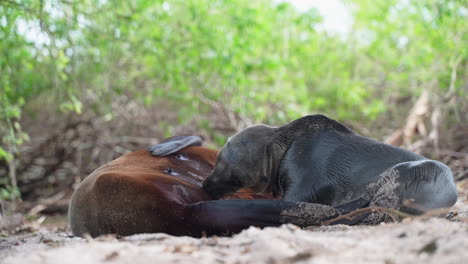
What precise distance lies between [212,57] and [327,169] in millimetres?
4147

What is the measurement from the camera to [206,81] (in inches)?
301

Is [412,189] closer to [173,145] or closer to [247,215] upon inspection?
[247,215]

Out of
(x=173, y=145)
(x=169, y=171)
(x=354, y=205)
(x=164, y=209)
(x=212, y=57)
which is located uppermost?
(x=212, y=57)

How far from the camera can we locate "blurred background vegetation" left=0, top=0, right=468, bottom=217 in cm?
684

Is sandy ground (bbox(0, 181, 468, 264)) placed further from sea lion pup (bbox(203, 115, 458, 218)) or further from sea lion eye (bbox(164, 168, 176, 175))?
sea lion eye (bbox(164, 168, 176, 175))

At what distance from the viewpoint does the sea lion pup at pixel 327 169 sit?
9.60ft

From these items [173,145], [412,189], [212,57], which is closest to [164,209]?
[173,145]

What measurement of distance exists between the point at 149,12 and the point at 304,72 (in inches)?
150

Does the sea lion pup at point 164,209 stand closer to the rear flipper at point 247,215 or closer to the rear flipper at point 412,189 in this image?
the rear flipper at point 247,215

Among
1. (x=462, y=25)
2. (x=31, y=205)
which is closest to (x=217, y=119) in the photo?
(x=31, y=205)

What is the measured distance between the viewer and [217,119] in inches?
357

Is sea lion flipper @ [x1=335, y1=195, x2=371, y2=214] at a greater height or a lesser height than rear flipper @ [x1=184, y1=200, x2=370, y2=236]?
lesser

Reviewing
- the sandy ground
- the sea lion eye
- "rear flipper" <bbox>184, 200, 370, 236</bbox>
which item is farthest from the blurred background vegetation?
the sandy ground

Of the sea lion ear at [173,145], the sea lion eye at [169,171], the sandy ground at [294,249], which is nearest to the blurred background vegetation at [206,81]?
the sea lion ear at [173,145]
